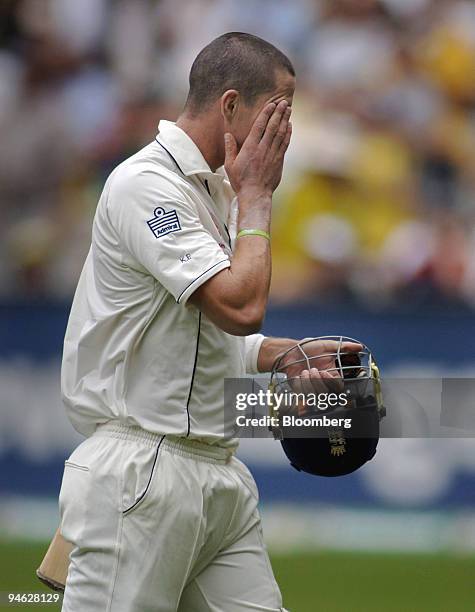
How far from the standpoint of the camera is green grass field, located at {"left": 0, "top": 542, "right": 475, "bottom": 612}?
5918mm

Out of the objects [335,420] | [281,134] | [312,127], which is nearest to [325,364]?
[335,420]

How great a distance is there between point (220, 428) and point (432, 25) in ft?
16.8

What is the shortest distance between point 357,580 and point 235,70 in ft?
12.7

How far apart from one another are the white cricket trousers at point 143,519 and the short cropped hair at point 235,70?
91cm

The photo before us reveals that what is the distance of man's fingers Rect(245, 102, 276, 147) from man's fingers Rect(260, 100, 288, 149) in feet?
0.03

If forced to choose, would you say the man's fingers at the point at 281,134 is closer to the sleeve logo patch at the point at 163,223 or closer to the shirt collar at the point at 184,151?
the shirt collar at the point at 184,151

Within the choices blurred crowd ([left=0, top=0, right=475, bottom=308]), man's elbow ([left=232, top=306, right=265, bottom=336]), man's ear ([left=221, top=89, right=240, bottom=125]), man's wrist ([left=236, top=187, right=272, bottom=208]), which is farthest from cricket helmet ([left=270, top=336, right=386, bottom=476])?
blurred crowd ([left=0, top=0, right=475, bottom=308])

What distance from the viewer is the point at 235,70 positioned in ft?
10.3

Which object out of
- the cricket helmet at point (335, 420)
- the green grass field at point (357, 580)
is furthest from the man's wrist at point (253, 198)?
the green grass field at point (357, 580)

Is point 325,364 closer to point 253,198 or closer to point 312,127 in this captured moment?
point 253,198

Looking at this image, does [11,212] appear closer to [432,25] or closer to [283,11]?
[283,11]

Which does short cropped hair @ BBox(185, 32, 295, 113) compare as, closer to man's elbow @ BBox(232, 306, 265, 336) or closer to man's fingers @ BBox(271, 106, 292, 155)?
man's fingers @ BBox(271, 106, 292, 155)

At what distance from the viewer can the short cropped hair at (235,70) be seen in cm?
313

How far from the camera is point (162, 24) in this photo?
7668 mm
